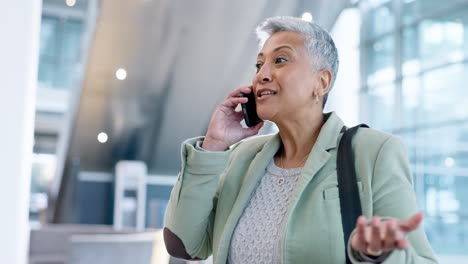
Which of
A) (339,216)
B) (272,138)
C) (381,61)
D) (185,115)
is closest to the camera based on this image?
(339,216)

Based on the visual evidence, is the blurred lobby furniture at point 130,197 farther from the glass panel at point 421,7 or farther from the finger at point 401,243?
the finger at point 401,243

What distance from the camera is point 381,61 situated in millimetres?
11992

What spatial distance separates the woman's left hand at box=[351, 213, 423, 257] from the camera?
1064 mm

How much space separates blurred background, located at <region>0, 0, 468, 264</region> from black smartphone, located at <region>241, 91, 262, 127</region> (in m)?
3.74

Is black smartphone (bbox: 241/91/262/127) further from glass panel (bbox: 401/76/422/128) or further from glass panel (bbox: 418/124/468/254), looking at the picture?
glass panel (bbox: 401/76/422/128)

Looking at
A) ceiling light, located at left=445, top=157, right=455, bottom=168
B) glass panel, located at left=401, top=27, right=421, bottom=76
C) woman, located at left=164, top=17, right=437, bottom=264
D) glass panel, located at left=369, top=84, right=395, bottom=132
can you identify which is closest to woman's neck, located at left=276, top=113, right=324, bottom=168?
woman, located at left=164, top=17, right=437, bottom=264

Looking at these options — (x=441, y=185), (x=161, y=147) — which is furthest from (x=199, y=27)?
(x=441, y=185)

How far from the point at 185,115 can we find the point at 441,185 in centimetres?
491

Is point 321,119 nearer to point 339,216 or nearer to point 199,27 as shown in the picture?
point 339,216

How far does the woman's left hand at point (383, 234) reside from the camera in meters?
1.06

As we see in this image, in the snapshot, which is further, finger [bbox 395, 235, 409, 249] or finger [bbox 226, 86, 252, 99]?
finger [bbox 226, 86, 252, 99]

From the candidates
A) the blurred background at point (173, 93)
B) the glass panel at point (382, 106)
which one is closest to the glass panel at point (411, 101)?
the blurred background at point (173, 93)

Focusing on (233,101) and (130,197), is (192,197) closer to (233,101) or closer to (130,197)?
(233,101)

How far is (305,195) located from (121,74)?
6.91m
